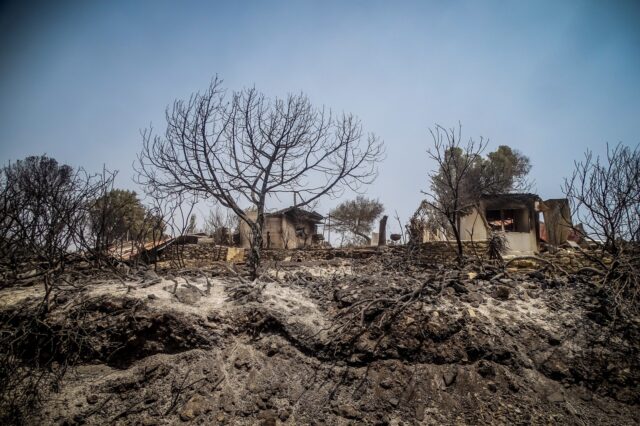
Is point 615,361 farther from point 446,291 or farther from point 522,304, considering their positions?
point 446,291

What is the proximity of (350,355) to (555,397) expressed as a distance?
Answer: 247 centimetres

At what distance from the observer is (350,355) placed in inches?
170

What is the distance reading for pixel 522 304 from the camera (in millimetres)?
4902

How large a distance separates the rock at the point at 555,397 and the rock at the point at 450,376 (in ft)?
3.35

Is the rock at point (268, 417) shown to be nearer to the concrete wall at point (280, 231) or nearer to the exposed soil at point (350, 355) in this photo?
the exposed soil at point (350, 355)

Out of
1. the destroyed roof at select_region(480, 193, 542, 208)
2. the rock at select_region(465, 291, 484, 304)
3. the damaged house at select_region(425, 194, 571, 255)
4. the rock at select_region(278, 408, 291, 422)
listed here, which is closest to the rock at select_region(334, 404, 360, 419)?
the rock at select_region(278, 408, 291, 422)

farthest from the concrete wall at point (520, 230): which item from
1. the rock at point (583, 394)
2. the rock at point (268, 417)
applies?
the rock at point (268, 417)

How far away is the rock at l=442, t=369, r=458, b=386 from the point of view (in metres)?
3.83

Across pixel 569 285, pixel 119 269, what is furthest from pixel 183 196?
pixel 569 285

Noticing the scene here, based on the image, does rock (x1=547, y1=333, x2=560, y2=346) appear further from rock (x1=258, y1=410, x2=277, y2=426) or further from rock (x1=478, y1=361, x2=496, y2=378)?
rock (x1=258, y1=410, x2=277, y2=426)

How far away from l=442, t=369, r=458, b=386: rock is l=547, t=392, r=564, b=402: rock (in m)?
1.02

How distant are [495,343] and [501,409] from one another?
34.2 inches

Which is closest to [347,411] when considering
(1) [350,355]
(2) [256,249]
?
(1) [350,355]

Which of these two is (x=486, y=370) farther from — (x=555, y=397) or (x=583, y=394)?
(x=583, y=394)
